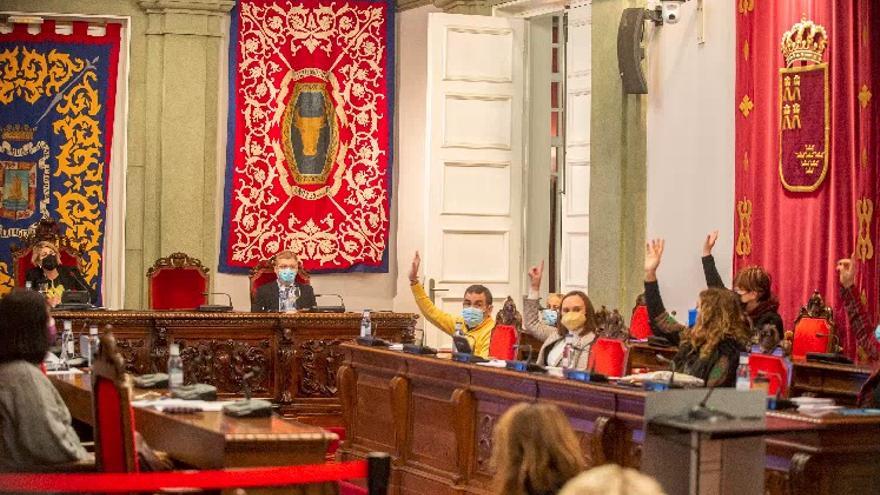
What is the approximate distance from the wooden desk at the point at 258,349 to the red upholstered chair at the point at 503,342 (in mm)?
1870

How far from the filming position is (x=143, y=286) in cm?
1170

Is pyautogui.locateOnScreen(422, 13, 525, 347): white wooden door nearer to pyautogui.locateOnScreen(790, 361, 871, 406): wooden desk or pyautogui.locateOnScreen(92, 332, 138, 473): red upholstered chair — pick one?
pyautogui.locateOnScreen(790, 361, 871, 406): wooden desk

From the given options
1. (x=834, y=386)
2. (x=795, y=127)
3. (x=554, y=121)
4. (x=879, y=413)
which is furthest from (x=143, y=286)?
(x=879, y=413)

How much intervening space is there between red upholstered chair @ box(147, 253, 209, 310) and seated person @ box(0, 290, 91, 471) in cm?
545

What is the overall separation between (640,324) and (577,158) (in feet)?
7.27

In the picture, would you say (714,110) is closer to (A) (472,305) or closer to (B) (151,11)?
(A) (472,305)

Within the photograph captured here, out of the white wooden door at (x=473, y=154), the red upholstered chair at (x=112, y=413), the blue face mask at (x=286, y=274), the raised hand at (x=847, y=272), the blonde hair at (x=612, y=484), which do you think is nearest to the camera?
the blonde hair at (x=612, y=484)

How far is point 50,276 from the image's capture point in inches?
377

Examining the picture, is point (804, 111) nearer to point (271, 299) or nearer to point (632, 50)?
point (632, 50)

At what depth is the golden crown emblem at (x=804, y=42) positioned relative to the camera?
8.24 m

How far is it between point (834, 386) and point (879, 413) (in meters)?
1.68

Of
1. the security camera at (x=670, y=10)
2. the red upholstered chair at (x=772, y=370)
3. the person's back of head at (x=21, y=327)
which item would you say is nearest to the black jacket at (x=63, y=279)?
the security camera at (x=670, y=10)

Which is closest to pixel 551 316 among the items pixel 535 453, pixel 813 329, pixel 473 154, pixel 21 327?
pixel 813 329

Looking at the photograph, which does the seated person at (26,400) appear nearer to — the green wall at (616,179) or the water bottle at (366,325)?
the water bottle at (366,325)
